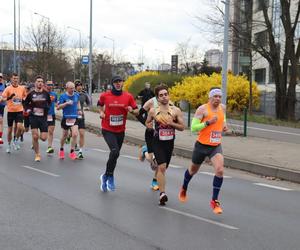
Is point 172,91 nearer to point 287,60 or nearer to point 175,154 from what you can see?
point 287,60

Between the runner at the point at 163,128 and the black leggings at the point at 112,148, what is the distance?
3.20 feet

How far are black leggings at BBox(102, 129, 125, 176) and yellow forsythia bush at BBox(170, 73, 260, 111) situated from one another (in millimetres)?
27403

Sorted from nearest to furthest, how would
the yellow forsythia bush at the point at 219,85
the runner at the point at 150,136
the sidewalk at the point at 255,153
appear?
1. the runner at the point at 150,136
2. the sidewalk at the point at 255,153
3. the yellow forsythia bush at the point at 219,85

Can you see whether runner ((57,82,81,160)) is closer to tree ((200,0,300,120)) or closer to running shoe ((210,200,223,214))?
running shoe ((210,200,223,214))

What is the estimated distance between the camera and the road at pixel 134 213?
5.83 m

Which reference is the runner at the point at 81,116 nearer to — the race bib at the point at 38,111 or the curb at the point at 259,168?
the race bib at the point at 38,111

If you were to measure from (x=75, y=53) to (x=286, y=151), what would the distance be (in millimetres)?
67758

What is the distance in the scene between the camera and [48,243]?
18.5 feet

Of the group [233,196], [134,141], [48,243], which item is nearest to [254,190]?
[233,196]

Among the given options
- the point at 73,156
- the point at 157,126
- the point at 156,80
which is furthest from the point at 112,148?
the point at 156,80

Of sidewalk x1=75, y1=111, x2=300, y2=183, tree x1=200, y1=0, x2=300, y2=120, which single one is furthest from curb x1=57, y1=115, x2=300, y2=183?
tree x1=200, y1=0, x2=300, y2=120

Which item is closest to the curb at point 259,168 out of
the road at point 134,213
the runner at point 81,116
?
the road at point 134,213

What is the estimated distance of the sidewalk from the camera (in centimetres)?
1110

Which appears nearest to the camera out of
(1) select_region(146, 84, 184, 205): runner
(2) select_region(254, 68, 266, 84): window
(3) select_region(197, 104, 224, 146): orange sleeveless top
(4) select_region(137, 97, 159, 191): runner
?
(3) select_region(197, 104, 224, 146): orange sleeveless top
